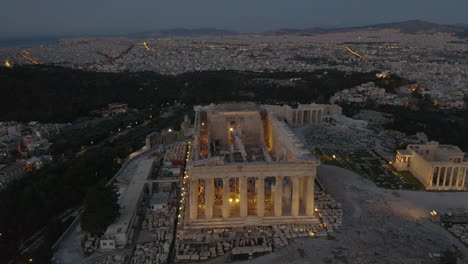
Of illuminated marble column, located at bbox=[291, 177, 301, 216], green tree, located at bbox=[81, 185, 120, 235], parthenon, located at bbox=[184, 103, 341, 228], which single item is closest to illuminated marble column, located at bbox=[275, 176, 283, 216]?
parthenon, located at bbox=[184, 103, 341, 228]

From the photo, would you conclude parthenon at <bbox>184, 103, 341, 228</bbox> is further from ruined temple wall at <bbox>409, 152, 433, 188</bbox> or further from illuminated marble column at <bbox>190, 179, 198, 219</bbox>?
ruined temple wall at <bbox>409, 152, 433, 188</bbox>

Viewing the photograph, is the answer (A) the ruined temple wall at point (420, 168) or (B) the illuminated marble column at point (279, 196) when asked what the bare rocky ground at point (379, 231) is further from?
(B) the illuminated marble column at point (279, 196)

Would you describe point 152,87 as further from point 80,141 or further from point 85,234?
point 85,234

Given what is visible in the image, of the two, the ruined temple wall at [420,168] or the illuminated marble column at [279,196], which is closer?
the illuminated marble column at [279,196]

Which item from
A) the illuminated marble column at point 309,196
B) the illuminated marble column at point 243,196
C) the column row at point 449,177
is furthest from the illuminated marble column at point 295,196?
the column row at point 449,177

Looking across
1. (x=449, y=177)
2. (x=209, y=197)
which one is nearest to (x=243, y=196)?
(x=209, y=197)

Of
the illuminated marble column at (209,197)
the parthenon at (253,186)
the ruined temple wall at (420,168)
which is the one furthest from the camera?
the ruined temple wall at (420,168)

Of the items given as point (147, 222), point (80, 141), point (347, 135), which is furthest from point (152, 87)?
point (147, 222)
